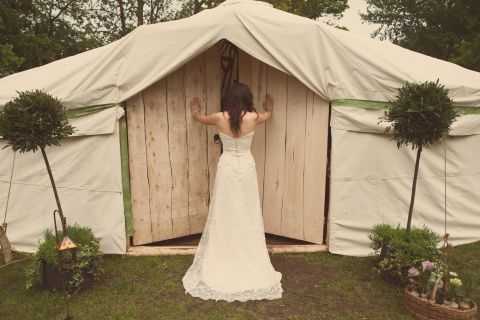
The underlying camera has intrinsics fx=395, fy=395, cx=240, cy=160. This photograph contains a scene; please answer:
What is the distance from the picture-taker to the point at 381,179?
4738 millimetres

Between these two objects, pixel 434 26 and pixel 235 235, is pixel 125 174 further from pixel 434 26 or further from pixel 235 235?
pixel 434 26

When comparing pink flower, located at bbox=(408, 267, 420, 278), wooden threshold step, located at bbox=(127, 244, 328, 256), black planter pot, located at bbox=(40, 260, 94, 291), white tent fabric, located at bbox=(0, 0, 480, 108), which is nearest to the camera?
pink flower, located at bbox=(408, 267, 420, 278)

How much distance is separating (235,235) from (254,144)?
5.53ft

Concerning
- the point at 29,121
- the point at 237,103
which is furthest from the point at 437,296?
the point at 29,121

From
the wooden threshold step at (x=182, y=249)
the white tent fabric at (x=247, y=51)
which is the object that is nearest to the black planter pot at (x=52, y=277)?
the wooden threshold step at (x=182, y=249)

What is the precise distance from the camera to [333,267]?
4.48 m

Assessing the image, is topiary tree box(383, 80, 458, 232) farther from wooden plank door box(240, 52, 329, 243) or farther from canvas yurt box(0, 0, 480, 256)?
wooden plank door box(240, 52, 329, 243)

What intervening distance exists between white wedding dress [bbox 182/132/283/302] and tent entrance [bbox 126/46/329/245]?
1.06m

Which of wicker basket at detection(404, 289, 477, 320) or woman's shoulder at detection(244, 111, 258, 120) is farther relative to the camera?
woman's shoulder at detection(244, 111, 258, 120)

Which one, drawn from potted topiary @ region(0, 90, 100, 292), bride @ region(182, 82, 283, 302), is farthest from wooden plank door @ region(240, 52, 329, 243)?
potted topiary @ region(0, 90, 100, 292)

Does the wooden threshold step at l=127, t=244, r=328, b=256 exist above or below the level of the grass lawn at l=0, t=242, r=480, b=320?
above

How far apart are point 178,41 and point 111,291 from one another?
2778mm

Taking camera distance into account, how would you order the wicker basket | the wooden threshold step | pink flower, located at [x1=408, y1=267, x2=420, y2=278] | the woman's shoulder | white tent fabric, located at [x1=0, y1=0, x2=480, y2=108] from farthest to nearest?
the wooden threshold step < white tent fabric, located at [x1=0, y1=0, x2=480, y2=108] < the woman's shoulder < pink flower, located at [x1=408, y1=267, x2=420, y2=278] < the wicker basket

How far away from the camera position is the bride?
3.85 m
